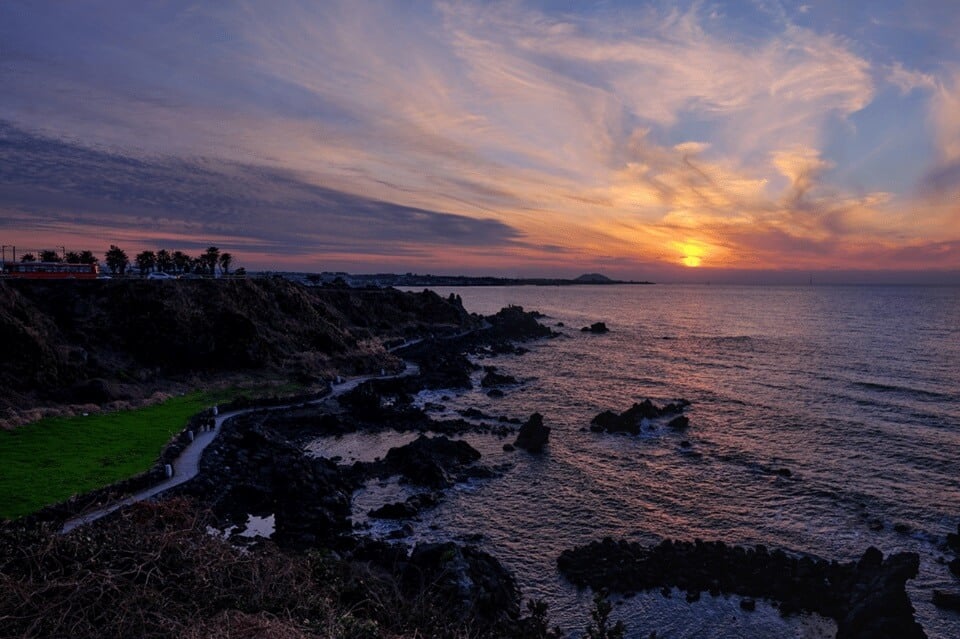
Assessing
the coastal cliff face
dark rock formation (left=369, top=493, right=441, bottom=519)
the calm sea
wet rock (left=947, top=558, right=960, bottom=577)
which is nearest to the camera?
the calm sea

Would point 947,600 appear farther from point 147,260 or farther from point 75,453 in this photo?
point 147,260

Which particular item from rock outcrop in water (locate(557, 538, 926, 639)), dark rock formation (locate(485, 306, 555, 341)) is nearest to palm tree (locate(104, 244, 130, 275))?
dark rock formation (locate(485, 306, 555, 341))

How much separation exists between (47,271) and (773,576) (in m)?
63.5

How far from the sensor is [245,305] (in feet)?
196

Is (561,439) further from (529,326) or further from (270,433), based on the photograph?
(529,326)

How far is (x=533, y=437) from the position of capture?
3638cm

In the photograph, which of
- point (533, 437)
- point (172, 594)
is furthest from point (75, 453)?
point (533, 437)

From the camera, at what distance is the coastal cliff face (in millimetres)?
35906

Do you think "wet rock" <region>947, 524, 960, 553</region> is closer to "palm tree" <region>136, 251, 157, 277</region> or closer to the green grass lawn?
the green grass lawn

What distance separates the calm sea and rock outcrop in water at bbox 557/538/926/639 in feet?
2.58

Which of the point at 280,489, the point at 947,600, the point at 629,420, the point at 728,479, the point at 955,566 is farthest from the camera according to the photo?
the point at 629,420

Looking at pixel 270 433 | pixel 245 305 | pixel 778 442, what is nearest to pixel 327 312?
pixel 245 305

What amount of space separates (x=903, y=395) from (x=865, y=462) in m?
23.9

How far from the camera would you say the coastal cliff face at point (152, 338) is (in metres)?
35.9
